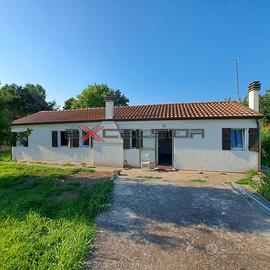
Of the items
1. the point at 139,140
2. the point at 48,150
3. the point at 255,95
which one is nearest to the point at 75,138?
the point at 48,150

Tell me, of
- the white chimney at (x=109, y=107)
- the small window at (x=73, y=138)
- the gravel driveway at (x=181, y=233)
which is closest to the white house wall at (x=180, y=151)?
the small window at (x=73, y=138)

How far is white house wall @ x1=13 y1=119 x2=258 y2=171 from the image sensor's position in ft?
36.6

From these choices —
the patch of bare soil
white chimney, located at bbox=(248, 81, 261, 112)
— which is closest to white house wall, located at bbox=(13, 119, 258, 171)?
white chimney, located at bbox=(248, 81, 261, 112)

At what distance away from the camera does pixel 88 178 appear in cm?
942

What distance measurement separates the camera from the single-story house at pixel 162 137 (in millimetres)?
11188

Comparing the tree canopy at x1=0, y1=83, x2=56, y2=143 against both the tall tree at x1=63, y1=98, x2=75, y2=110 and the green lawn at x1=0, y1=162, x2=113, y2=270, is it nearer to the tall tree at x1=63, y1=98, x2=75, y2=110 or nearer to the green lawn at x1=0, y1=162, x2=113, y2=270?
the tall tree at x1=63, y1=98, x2=75, y2=110

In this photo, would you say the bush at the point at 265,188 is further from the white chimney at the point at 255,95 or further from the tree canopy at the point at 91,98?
the tree canopy at the point at 91,98

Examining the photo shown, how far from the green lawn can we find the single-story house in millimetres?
5145

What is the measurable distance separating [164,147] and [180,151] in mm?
3613

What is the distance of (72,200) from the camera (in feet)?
20.0

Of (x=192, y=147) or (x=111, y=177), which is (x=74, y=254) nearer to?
(x=111, y=177)

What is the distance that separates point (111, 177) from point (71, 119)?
22.0 feet

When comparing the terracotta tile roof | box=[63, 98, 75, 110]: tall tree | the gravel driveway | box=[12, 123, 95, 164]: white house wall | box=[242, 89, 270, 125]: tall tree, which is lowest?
the gravel driveway

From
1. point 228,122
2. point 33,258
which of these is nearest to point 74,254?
point 33,258
